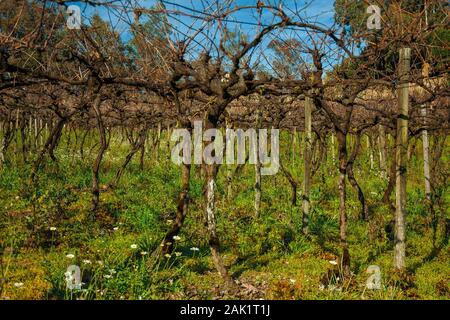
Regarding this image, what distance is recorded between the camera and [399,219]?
5020 mm

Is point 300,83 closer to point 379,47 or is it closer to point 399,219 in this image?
point 379,47

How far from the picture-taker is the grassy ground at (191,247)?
443cm

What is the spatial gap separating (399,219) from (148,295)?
313 centimetres

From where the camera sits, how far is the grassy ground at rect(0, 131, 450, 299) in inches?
175

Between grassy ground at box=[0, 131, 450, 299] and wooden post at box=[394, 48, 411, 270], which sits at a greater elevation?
wooden post at box=[394, 48, 411, 270]

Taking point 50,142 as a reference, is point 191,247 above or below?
below

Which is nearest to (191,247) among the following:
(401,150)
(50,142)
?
(401,150)

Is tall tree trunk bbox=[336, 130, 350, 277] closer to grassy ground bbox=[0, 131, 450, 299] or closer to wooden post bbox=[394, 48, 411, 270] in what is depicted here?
grassy ground bbox=[0, 131, 450, 299]

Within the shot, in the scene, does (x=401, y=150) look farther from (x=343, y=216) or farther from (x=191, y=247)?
(x=191, y=247)

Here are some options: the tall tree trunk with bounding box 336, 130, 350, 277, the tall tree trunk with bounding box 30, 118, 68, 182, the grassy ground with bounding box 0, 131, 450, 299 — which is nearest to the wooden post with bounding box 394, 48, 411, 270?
the grassy ground with bounding box 0, 131, 450, 299

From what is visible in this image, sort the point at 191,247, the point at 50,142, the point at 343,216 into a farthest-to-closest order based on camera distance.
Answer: the point at 50,142, the point at 191,247, the point at 343,216

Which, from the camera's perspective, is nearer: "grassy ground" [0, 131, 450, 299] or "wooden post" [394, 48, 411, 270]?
"grassy ground" [0, 131, 450, 299]

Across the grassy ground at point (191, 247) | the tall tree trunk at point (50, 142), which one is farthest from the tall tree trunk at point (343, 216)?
the tall tree trunk at point (50, 142)

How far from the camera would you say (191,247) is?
6148 mm
